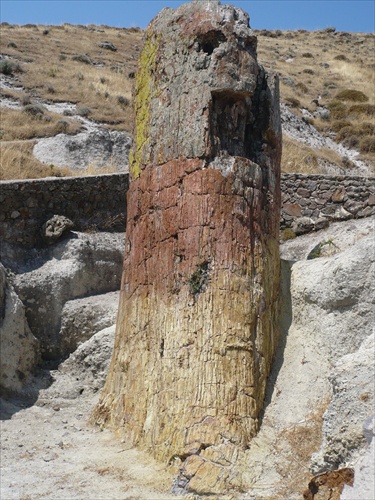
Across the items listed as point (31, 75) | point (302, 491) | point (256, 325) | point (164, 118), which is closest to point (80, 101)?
point (31, 75)

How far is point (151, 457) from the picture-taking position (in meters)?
6.35

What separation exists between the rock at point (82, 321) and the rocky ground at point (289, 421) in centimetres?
118

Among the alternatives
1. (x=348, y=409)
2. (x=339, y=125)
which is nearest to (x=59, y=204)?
(x=348, y=409)

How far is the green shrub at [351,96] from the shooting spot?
109 ft

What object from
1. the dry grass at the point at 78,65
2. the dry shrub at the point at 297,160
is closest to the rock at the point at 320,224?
the dry shrub at the point at 297,160

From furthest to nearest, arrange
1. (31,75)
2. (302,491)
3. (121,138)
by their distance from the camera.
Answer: (31,75)
(121,138)
(302,491)

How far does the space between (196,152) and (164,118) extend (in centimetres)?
62

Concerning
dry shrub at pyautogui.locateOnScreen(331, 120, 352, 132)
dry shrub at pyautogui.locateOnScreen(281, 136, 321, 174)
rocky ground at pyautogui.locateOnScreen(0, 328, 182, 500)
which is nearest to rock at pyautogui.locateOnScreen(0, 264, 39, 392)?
rocky ground at pyautogui.locateOnScreen(0, 328, 182, 500)

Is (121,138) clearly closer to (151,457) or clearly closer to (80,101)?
(80,101)

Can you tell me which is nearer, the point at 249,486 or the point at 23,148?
the point at 249,486

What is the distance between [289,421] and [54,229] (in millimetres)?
5169

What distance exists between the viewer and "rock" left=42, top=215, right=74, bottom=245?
34.1 ft

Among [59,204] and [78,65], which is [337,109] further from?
[59,204]

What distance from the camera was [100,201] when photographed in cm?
1111
